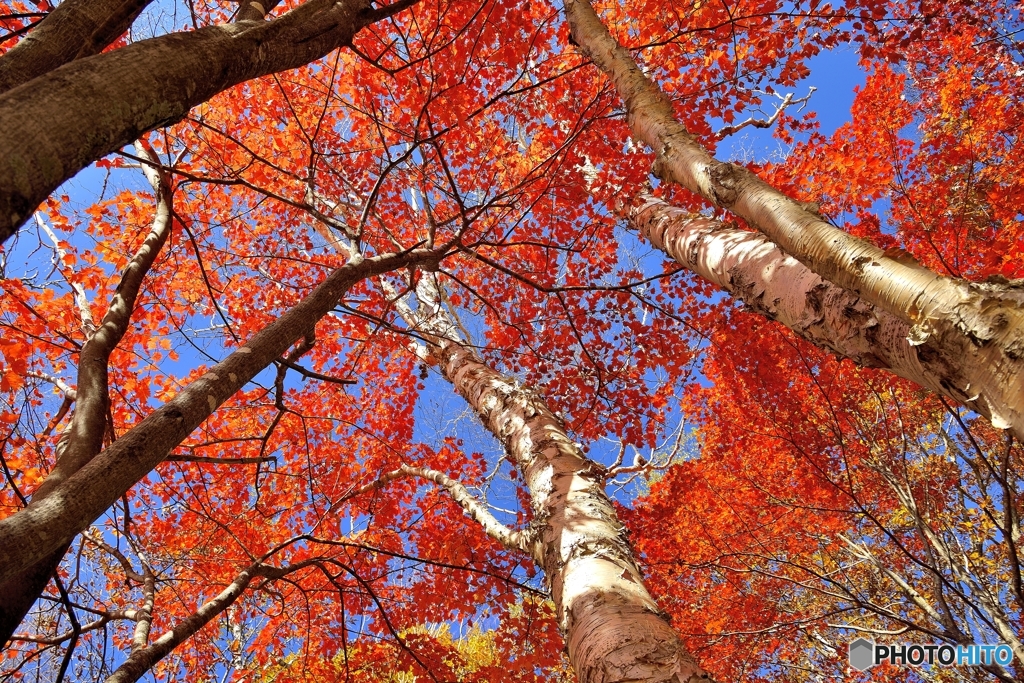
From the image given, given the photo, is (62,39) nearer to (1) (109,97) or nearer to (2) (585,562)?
(1) (109,97)

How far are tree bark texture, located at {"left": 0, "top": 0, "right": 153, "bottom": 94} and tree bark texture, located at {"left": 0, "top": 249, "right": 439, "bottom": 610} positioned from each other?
1.07 metres

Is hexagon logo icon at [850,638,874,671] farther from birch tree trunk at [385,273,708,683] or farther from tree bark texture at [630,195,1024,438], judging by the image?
tree bark texture at [630,195,1024,438]

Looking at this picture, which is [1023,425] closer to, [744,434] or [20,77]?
[20,77]

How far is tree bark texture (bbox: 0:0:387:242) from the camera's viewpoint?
104 centimetres

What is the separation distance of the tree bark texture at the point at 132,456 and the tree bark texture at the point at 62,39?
3.52 feet

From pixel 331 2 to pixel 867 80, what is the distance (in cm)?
1573

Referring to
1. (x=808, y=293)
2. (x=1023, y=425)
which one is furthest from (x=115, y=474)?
(x=808, y=293)

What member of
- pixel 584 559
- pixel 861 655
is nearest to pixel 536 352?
pixel 584 559

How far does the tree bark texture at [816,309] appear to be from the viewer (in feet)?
5.74

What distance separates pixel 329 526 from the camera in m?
9.36
